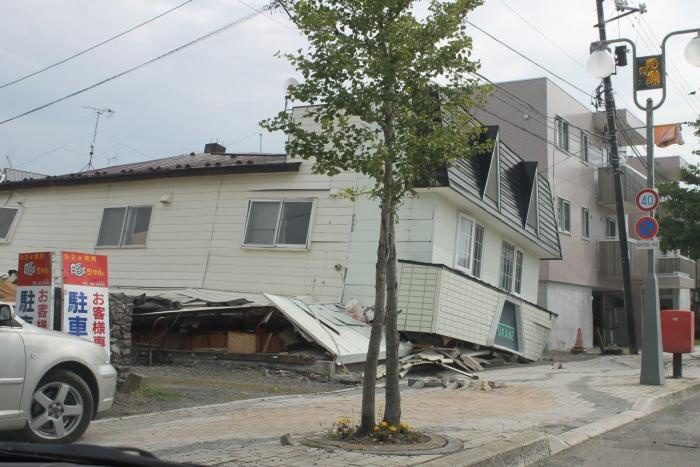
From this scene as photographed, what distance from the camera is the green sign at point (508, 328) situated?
17000 millimetres

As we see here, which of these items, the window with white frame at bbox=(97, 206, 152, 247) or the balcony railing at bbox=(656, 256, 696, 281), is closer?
the window with white frame at bbox=(97, 206, 152, 247)

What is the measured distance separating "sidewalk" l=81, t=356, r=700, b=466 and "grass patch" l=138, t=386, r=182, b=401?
711 millimetres

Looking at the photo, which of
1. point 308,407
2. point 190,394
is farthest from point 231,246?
point 308,407

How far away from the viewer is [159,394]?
9320mm

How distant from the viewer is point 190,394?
977 centimetres

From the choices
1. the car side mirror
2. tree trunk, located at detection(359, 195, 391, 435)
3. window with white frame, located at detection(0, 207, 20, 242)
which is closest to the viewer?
the car side mirror

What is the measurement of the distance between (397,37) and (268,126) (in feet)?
4.60

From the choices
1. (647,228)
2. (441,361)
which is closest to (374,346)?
(441,361)

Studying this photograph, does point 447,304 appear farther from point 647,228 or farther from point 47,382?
point 47,382

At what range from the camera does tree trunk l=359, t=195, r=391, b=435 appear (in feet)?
21.1

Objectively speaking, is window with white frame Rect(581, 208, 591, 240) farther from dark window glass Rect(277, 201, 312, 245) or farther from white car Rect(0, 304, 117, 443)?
white car Rect(0, 304, 117, 443)

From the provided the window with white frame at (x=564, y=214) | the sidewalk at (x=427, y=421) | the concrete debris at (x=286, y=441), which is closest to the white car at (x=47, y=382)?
the sidewalk at (x=427, y=421)

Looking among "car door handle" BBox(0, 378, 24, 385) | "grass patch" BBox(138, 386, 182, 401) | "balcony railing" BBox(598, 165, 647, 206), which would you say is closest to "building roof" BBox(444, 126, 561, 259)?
"grass patch" BBox(138, 386, 182, 401)

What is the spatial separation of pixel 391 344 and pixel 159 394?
412 centimetres
